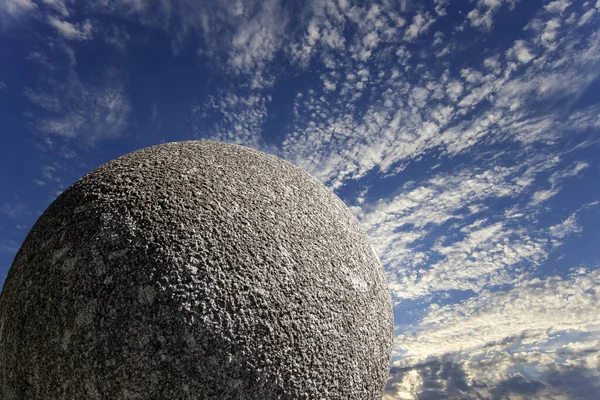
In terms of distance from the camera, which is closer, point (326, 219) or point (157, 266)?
point (157, 266)

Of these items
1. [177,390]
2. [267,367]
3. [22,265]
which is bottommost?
[177,390]

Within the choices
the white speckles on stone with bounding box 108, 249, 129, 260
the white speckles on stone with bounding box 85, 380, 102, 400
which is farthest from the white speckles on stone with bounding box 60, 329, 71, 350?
the white speckles on stone with bounding box 108, 249, 129, 260

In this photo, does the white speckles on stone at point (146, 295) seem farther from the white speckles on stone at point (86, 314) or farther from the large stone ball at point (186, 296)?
the white speckles on stone at point (86, 314)

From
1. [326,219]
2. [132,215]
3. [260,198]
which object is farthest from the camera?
[326,219]

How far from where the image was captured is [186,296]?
2.92m

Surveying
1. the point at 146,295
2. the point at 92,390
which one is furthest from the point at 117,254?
the point at 92,390

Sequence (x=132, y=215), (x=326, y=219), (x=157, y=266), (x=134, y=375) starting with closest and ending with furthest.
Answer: (x=134, y=375)
(x=157, y=266)
(x=132, y=215)
(x=326, y=219)

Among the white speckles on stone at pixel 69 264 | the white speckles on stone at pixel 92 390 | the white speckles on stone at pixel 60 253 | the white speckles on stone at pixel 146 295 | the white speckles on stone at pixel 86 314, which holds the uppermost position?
the white speckles on stone at pixel 60 253

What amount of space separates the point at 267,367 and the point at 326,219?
1414mm

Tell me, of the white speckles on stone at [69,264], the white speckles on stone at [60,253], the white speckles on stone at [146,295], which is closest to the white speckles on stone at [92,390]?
the white speckles on stone at [146,295]

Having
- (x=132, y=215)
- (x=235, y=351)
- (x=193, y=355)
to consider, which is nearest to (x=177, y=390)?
(x=193, y=355)

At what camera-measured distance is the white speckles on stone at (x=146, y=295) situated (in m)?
2.93

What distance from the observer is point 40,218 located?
4004 millimetres

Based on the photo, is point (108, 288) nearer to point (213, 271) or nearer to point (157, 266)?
point (157, 266)
